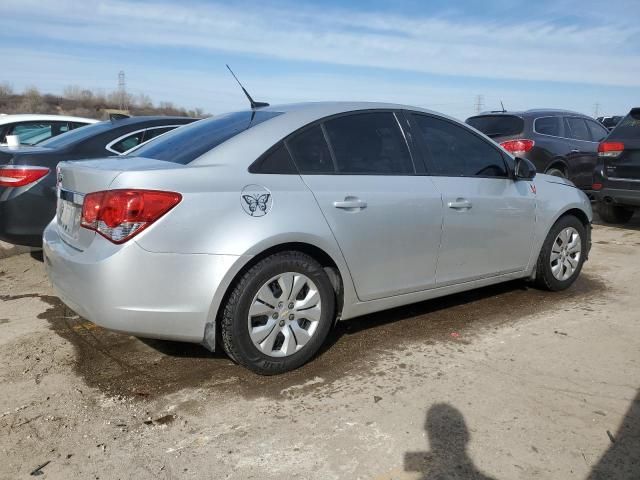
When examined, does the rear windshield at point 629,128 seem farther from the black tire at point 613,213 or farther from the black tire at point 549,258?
the black tire at point 549,258

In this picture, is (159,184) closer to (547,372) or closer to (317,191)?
(317,191)

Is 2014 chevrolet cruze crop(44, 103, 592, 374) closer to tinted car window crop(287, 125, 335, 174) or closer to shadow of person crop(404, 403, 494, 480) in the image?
tinted car window crop(287, 125, 335, 174)

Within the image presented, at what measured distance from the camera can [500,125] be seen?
934cm

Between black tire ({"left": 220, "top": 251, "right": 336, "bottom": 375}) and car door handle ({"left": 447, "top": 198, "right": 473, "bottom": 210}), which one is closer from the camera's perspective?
black tire ({"left": 220, "top": 251, "right": 336, "bottom": 375})

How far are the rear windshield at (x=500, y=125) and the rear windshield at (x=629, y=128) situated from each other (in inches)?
55.0

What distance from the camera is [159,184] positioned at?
304cm

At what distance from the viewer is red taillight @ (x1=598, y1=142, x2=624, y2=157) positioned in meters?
8.01

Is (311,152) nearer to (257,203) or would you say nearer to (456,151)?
(257,203)

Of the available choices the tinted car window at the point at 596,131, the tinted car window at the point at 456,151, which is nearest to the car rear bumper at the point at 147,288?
the tinted car window at the point at 456,151

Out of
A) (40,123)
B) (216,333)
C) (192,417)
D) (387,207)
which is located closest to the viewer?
(192,417)

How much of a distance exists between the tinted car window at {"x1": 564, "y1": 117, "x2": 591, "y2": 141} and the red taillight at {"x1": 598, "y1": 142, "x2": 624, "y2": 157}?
1488 mm

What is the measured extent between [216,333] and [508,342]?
79.1 inches

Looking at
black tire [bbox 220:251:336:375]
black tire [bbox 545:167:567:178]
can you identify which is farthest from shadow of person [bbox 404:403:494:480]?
black tire [bbox 545:167:567:178]

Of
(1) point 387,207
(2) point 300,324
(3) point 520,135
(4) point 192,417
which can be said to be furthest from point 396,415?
(3) point 520,135
